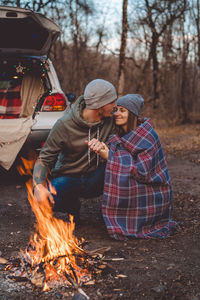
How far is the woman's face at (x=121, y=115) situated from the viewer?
3.23m

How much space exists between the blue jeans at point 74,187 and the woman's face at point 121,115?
0.51 meters

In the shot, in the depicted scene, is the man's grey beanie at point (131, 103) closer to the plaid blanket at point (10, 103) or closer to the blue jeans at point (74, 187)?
the blue jeans at point (74, 187)

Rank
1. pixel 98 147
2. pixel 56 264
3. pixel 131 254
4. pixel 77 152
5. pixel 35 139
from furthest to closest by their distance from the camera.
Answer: pixel 35 139 < pixel 77 152 < pixel 98 147 < pixel 131 254 < pixel 56 264

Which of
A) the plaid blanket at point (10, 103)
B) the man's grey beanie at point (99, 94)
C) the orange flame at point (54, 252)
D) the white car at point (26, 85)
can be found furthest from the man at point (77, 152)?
the plaid blanket at point (10, 103)

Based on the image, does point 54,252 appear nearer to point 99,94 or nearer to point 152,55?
point 99,94

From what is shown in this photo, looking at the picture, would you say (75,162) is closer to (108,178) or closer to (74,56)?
(108,178)

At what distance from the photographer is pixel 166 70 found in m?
18.9

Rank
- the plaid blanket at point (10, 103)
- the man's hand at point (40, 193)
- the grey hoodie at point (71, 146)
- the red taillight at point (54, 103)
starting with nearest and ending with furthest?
the man's hand at point (40, 193), the grey hoodie at point (71, 146), the red taillight at point (54, 103), the plaid blanket at point (10, 103)

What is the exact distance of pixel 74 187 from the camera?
11.2ft

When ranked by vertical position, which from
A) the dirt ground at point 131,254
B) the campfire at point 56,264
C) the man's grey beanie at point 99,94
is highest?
the man's grey beanie at point 99,94

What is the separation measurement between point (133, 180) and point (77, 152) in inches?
24.6

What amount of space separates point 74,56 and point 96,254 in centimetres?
1428

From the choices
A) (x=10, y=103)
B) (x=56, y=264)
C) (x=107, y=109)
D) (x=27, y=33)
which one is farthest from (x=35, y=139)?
(x=56, y=264)

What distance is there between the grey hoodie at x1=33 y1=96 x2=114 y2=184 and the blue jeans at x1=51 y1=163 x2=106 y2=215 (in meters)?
0.06
